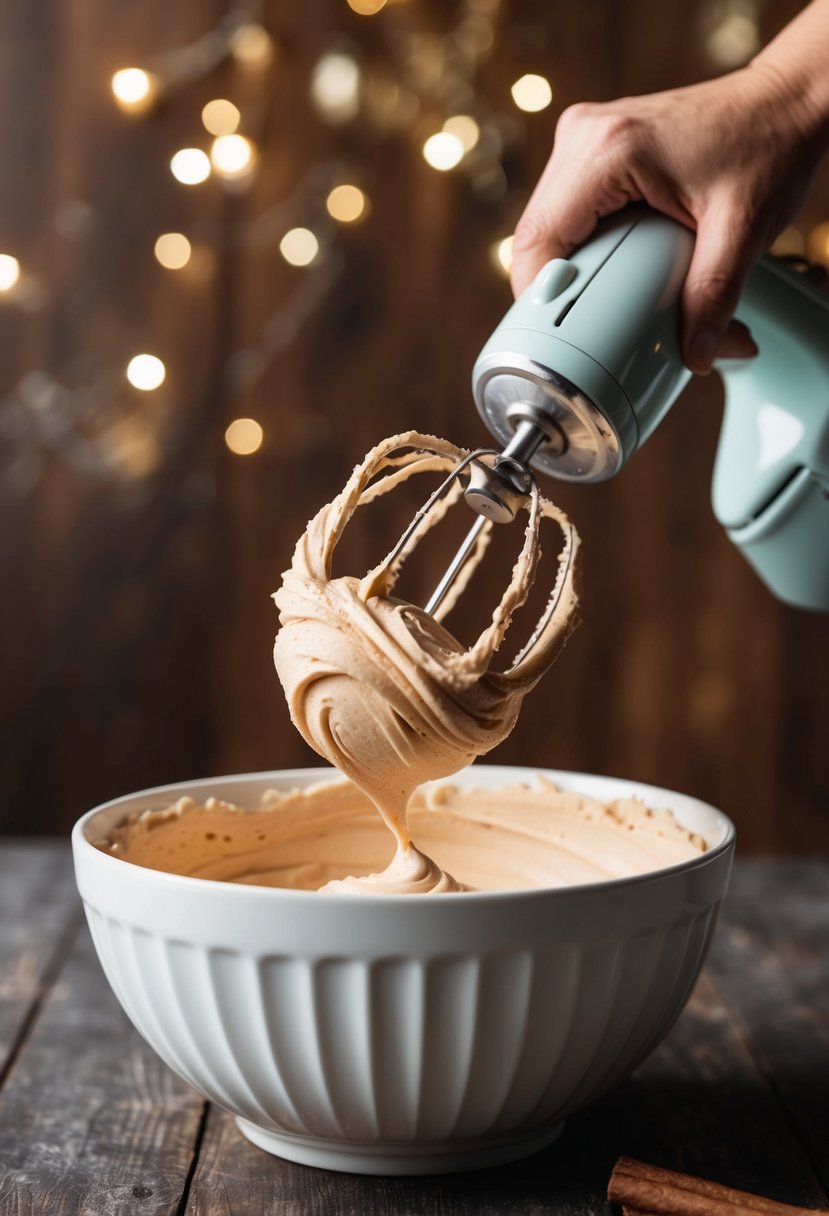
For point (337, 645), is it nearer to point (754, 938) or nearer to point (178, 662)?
point (754, 938)

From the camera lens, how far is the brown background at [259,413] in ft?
6.12

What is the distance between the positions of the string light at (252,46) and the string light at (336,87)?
0.08 m

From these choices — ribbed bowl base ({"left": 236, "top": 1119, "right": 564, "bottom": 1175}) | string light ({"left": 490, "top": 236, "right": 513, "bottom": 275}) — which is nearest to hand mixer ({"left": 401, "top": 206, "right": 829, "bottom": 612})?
ribbed bowl base ({"left": 236, "top": 1119, "right": 564, "bottom": 1175})

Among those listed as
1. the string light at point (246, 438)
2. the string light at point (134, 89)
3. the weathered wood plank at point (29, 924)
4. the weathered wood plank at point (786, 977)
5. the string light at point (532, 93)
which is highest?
the string light at point (532, 93)

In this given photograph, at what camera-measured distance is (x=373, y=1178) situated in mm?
752

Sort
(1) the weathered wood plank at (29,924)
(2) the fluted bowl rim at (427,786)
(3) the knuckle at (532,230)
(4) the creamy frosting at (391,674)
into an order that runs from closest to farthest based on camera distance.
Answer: (2) the fluted bowl rim at (427,786)
(4) the creamy frosting at (391,674)
(3) the knuckle at (532,230)
(1) the weathered wood plank at (29,924)

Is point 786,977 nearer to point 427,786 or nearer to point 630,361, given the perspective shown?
point 427,786

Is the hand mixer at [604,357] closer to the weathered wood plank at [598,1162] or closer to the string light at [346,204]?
the weathered wood plank at [598,1162]

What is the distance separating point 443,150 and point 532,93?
16 centimetres

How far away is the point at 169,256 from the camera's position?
188 centimetres

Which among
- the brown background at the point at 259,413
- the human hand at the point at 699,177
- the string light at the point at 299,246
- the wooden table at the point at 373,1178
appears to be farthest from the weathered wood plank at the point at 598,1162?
the string light at the point at 299,246

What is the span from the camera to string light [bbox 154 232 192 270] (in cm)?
188

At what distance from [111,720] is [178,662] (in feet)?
0.46

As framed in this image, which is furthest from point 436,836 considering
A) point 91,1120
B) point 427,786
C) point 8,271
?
point 8,271
